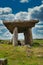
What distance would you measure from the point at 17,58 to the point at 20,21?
14119 millimetres

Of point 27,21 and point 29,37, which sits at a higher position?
point 27,21

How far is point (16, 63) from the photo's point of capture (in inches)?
782

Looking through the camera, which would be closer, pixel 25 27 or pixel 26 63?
pixel 26 63

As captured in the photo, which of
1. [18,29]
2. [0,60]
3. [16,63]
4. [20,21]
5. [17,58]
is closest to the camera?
[0,60]

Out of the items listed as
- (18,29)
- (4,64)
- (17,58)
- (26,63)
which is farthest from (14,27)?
(4,64)

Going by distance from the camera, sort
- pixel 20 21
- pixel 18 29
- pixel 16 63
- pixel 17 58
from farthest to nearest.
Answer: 1. pixel 18 29
2. pixel 20 21
3. pixel 17 58
4. pixel 16 63

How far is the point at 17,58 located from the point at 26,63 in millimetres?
2937

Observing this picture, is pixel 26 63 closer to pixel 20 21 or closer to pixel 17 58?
pixel 17 58

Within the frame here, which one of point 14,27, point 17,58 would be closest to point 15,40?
point 14,27

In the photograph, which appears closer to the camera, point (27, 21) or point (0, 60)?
point (0, 60)

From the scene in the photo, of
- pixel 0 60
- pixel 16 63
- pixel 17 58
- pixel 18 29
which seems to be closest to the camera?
pixel 0 60

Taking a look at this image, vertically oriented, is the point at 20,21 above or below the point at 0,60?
above

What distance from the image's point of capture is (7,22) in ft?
122

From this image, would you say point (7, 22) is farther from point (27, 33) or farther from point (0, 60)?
point (0, 60)
